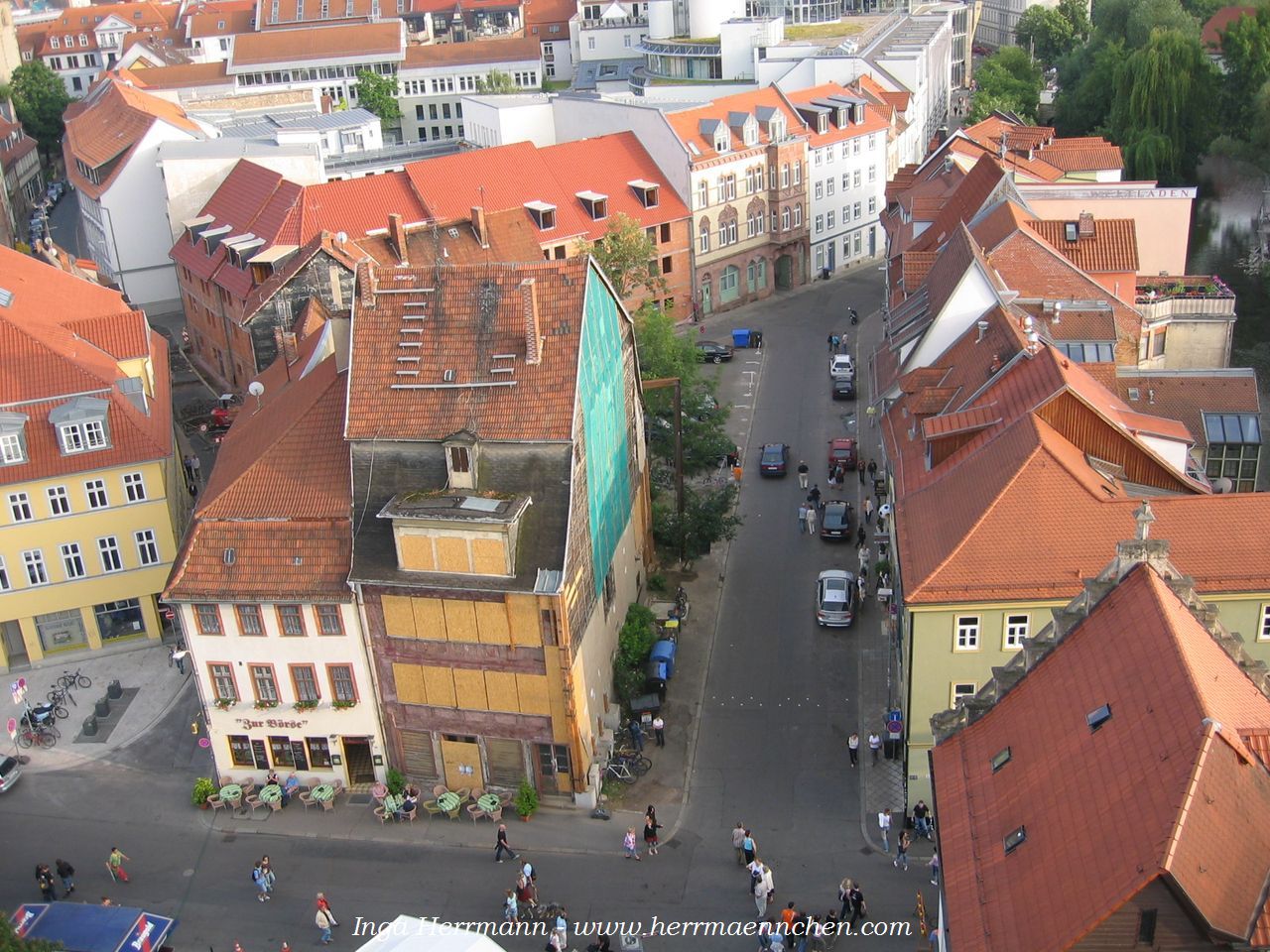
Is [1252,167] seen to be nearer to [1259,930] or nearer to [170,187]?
[170,187]

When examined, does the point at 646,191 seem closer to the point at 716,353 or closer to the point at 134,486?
the point at 716,353

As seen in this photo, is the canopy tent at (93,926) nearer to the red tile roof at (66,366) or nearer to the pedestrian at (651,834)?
the pedestrian at (651,834)

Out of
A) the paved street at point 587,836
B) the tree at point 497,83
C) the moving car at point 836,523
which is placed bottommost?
the paved street at point 587,836

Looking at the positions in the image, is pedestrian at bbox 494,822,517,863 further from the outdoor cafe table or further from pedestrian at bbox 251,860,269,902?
pedestrian at bbox 251,860,269,902

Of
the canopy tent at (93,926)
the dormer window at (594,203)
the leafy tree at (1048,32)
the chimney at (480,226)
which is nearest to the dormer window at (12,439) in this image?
the canopy tent at (93,926)

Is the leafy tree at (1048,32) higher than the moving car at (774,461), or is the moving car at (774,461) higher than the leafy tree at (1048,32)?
the leafy tree at (1048,32)

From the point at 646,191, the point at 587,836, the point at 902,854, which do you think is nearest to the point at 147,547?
the point at 587,836

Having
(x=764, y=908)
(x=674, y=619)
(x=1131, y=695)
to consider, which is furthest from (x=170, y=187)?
(x=1131, y=695)
